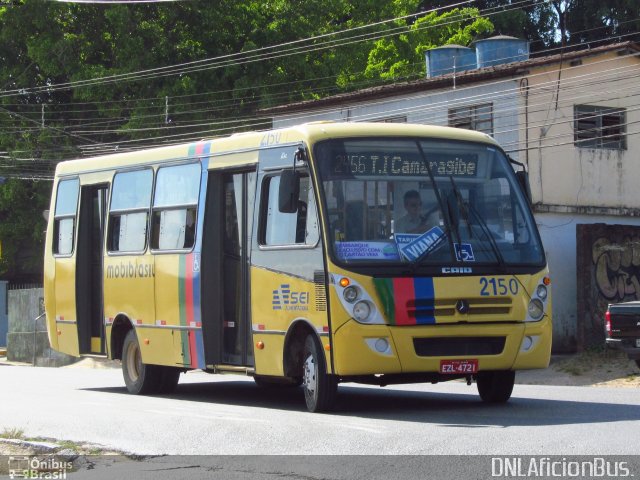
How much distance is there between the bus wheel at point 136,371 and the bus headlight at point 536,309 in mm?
6005

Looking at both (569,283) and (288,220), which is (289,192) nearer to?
(288,220)

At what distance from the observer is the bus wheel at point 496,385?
46.9ft

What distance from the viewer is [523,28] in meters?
56.8

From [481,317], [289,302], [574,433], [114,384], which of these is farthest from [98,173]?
[574,433]

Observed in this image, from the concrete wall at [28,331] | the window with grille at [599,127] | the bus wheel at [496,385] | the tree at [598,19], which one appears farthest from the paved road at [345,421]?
the tree at [598,19]

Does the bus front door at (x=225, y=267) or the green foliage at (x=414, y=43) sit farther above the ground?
the green foliage at (x=414, y=43)

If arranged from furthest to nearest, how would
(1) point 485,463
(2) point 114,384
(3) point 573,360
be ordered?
(3) point 573,360 < (2) point 114,384 < (1) point 485,463

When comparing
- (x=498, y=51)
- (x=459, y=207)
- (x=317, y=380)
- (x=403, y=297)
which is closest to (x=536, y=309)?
(x=459, y=207)

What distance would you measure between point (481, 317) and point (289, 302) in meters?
2.11

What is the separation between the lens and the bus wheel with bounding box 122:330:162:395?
57.4 ft

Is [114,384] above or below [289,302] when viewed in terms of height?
below

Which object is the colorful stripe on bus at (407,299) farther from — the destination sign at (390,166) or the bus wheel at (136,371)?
the bus wheel at (136,371)

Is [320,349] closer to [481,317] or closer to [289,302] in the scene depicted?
[289,302]

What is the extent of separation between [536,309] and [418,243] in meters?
1.49
